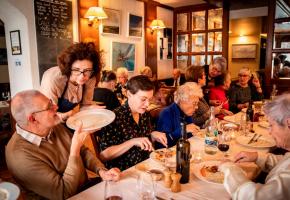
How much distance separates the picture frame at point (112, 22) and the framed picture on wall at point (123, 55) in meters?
0.25

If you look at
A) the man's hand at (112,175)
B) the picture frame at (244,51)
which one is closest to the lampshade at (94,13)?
the man's hand at (112,175)

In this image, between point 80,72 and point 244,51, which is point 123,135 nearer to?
point 80,72

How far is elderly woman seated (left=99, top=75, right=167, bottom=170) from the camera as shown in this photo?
5.86ft

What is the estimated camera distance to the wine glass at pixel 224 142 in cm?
183

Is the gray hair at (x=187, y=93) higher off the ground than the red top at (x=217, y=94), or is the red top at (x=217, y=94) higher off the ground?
the gray hair at (x=187, y=93)

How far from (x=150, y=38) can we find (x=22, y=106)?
5.00m

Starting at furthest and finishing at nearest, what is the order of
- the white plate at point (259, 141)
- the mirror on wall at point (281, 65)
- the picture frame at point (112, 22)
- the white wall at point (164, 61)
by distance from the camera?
the white wall at point (164, 61) < the mirror on wall at point (281, 65) < the picture frame at point (112, 22) < the white plate at point (259, 141)

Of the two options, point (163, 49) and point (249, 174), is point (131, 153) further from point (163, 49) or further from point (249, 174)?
point (163, 49)

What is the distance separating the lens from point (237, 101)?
4.26m

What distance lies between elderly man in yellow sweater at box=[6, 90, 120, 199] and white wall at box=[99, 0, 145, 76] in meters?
3.60

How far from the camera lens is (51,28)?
3957 mm

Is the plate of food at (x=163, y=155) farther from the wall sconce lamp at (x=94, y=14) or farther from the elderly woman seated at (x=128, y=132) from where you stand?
the wall sconce lamp at (x=94, y=14)

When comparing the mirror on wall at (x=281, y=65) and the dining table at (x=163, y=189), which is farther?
the mirror on wall at (x=281, y=65)

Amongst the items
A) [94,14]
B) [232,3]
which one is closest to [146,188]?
[94,14]
